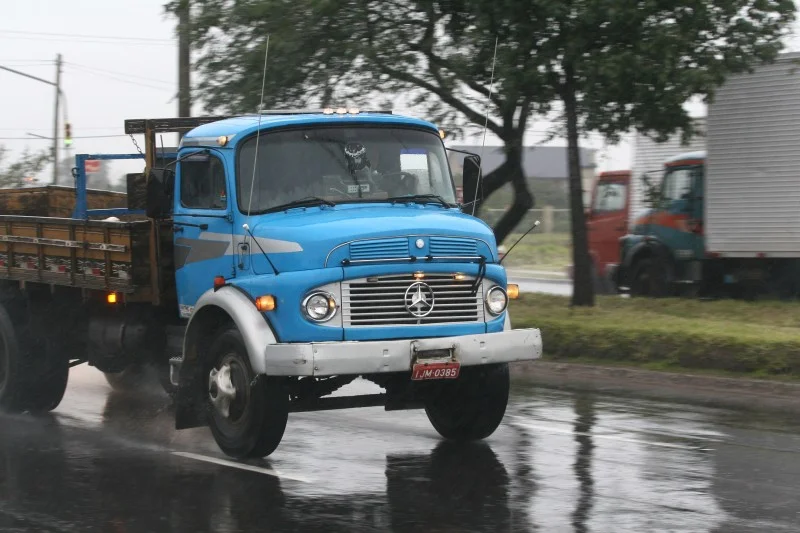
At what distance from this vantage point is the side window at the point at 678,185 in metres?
23.1

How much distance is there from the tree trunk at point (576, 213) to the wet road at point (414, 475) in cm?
620

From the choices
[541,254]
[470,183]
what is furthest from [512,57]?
[541,254]

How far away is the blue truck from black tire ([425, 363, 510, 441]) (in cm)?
1

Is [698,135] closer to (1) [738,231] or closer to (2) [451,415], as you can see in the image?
(1) [738,231]

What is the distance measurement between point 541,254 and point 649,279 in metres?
25.3

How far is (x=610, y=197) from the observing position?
85.7ft

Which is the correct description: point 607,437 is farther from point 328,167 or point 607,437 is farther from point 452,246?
point 328,167

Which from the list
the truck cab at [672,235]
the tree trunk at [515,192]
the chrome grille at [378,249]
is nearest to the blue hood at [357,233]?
the chrome grille at [378,249]

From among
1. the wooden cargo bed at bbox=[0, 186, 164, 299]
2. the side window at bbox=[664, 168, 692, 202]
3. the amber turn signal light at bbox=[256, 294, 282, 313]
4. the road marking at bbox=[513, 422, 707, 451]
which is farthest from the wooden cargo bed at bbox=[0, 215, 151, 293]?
the side window at bbox=[664, 168, 692, 202]

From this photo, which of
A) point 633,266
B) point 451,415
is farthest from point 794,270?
point 451,415

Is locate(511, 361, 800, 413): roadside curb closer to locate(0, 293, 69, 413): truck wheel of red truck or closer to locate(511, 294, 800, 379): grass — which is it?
locate(511, 294, 800, 379): grass

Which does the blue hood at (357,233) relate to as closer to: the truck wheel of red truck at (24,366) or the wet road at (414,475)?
the wet road at (414,475)

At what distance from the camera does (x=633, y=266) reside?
23891 millimetres

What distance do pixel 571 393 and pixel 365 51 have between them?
759 centimetres
